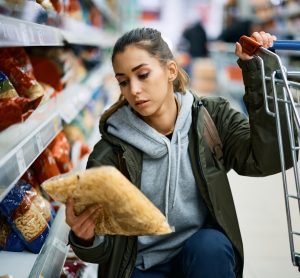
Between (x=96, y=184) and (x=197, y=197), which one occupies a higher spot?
(x=96, y=184)

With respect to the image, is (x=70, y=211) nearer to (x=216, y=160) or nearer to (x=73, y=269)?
(x=216, y=160)

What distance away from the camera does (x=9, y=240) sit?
138cm

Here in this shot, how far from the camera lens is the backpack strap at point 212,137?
135 cm

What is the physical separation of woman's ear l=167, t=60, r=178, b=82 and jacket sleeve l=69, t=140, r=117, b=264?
0.31 meters

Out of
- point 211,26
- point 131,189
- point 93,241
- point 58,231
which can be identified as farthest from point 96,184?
point 211,26

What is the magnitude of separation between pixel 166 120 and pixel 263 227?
1.42 meters

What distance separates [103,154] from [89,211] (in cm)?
31

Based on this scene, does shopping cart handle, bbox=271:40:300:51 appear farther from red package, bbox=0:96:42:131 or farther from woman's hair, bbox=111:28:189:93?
red package, bbox=0:96:42:131

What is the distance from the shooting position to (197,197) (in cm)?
136

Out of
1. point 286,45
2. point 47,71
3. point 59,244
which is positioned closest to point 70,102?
point 47,71

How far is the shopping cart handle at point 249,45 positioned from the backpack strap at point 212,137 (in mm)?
254

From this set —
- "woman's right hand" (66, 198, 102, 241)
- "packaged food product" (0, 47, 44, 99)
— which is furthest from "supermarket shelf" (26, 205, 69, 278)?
"packaged food product" (0, 47, 44, 99)

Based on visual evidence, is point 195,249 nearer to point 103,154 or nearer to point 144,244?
point 144,244

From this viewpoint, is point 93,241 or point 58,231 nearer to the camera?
point 93,241
